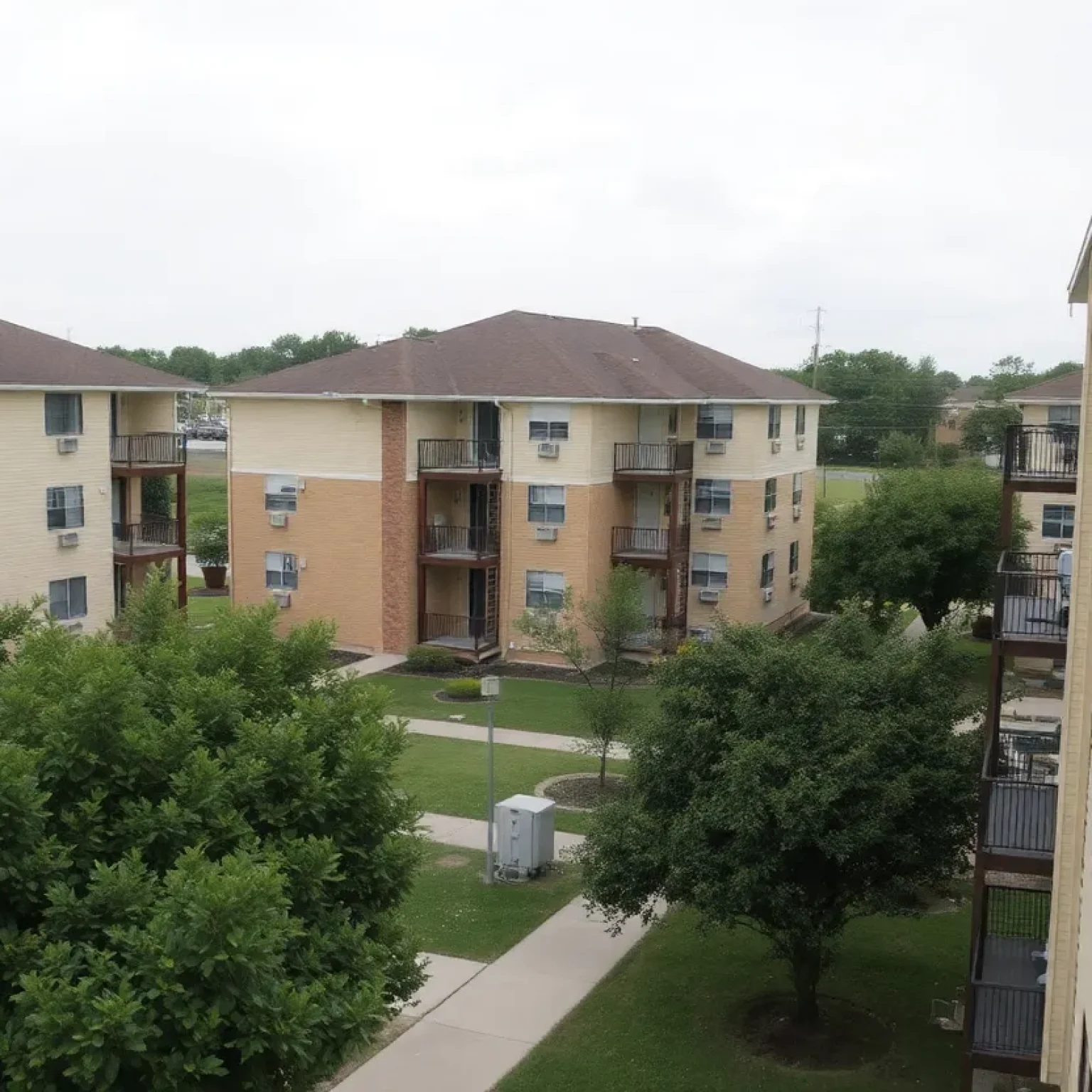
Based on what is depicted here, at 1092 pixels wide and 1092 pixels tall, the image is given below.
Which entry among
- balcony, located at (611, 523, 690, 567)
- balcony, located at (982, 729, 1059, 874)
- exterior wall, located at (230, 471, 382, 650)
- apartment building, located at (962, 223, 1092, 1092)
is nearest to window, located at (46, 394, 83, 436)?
exterior wall, located at (230, 471, 382, 650)

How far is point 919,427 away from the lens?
102m

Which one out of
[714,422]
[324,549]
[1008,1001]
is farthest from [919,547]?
[1008,1001]

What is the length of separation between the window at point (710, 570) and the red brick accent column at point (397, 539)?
805 cm

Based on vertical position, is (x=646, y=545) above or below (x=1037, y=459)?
below

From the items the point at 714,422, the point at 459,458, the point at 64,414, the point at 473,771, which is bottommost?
the point at 473,771

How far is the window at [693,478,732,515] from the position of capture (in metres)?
36.9

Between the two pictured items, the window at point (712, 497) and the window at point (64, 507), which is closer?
the window at point (64, 507)

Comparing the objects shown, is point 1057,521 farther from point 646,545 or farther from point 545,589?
point 545,589

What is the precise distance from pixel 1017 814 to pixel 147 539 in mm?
24999

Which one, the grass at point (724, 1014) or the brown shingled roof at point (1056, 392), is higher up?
the brown shingled roof at point (1056, 392)

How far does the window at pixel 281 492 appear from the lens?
36.0 metres

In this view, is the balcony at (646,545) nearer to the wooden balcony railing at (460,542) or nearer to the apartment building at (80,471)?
the wooden balcony railing at (460,542)

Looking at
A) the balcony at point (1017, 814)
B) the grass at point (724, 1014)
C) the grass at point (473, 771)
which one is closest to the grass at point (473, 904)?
the grass at point (724, 1014)

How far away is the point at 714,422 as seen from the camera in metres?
37.0
